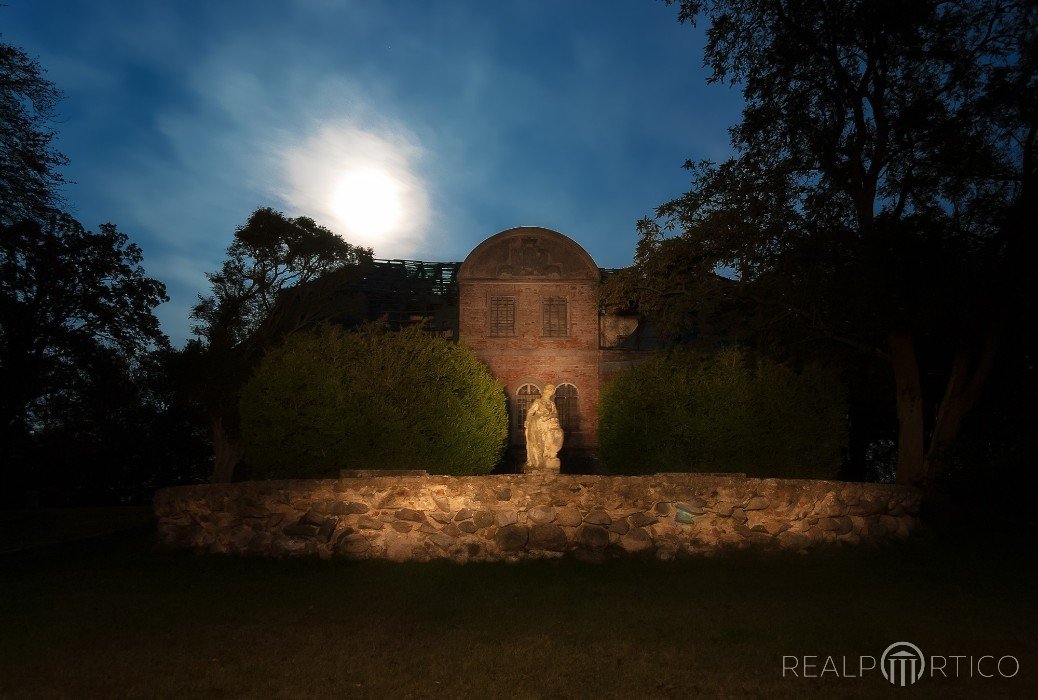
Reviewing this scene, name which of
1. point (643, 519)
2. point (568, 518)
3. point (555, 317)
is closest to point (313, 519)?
point (568, 518)

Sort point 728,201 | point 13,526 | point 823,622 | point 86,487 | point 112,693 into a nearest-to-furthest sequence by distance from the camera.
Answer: point 112,693, point 823,622, point 728,201, point 13,526, point 86,487

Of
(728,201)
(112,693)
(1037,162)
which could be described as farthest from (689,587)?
(1037,162)

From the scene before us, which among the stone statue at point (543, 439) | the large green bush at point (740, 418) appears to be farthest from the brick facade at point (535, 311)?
the stone statue at point (543, 439)

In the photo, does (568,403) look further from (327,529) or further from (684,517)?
(327,529)

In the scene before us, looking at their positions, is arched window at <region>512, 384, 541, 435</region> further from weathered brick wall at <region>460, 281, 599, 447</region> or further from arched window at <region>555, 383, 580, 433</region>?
arched window at <region>555, 383, 580, 433</region>

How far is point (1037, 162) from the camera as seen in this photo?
16.9m

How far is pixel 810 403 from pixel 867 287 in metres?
3.28

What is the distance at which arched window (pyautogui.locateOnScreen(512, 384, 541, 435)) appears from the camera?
87.5 feet

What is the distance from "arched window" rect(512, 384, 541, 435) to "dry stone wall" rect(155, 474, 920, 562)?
15.0 metres

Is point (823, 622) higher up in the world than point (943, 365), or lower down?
lower down

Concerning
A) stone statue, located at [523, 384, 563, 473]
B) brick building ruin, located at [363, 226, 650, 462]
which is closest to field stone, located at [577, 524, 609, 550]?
stone statue, located at [523, 384, 563, 473]

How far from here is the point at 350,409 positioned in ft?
51.8

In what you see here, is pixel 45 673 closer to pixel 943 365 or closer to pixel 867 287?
pixel 867 287

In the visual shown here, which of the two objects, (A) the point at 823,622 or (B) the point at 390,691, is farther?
(A) the point at 823,622
